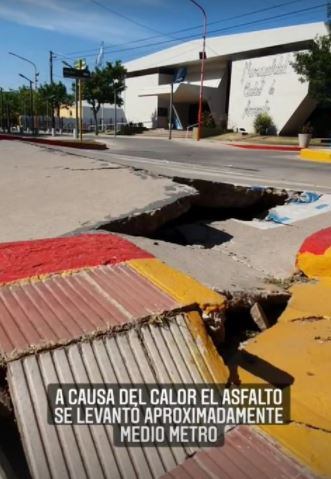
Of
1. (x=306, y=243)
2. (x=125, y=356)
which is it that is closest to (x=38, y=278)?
(x=125, y=356)

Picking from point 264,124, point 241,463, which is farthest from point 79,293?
point 264,124

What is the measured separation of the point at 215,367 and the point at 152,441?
0.52m

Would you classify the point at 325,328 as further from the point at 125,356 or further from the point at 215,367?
the point at 125,356

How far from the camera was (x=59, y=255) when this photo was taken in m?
3.07

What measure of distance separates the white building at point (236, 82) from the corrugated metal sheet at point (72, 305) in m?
32.4

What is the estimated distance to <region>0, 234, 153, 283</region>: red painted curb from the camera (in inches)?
111

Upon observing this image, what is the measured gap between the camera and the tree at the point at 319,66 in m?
24.9

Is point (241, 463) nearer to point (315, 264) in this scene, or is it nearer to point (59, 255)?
point (59, 255)

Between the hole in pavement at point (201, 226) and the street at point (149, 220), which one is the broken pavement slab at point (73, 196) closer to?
the street at point (149, 220)

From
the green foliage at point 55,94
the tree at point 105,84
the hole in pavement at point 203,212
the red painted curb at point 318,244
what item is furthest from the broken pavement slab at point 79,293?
the green foliage at point 55,94

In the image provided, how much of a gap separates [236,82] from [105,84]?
45.6ft

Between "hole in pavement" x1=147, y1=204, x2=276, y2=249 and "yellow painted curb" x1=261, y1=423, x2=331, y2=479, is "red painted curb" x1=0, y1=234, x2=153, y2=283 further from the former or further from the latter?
"hole in pavement" x1=147, y1=204, x2=276, y2=249

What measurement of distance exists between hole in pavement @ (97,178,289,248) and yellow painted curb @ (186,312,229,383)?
2272 mm

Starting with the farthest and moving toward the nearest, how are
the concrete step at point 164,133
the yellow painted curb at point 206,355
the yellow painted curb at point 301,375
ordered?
1. the concrete step at point 164,133
2. the yellow painted curb at point 206,355
3. the yellow painted curb at point 301,375
